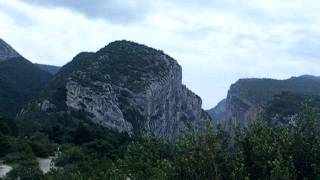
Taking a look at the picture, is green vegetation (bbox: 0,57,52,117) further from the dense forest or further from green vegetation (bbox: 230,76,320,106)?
the dense forest

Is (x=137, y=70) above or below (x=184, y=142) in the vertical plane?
above

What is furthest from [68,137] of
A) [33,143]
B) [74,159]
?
[74,159]

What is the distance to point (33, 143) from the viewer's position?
45.9 m

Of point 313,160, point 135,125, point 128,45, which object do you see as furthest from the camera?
point 128,45

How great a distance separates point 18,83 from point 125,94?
55709 millimetres

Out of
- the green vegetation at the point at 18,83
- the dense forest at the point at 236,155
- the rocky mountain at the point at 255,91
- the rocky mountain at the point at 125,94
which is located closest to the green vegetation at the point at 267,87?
the rocky mountain at the point at 255,91

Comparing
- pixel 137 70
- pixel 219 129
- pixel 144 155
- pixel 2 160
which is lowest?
pixel 2 160

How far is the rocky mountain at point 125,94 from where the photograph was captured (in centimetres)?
9531

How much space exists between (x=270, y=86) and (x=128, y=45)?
62892 mm

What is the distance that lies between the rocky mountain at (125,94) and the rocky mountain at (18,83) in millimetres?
9583

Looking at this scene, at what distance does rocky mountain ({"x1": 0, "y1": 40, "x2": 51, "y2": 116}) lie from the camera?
383 ft

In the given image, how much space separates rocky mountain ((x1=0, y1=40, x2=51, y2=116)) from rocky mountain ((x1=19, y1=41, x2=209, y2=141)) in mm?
9583

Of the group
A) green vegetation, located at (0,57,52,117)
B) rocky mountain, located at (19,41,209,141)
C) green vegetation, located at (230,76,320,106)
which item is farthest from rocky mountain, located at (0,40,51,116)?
green vegetation, located at (230,76,320,106)

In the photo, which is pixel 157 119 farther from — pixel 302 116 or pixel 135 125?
pixel 302 116
